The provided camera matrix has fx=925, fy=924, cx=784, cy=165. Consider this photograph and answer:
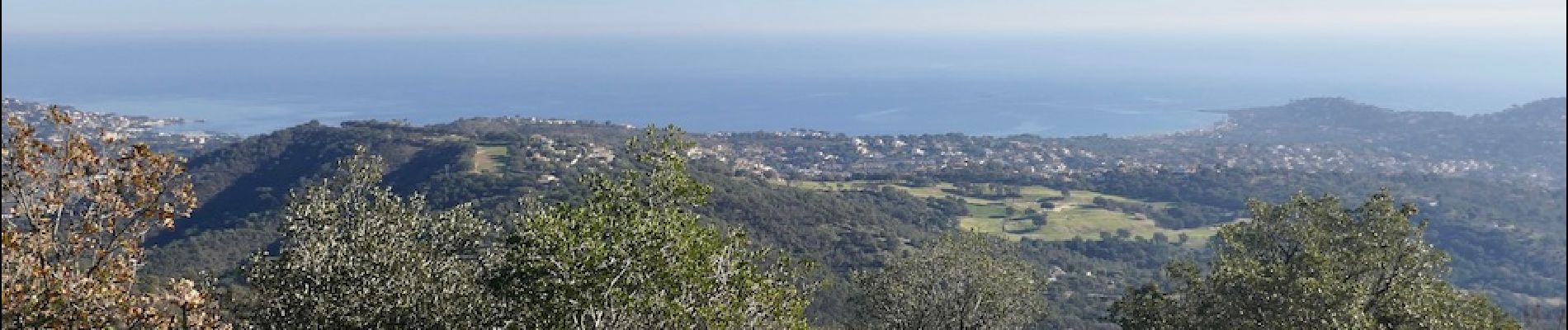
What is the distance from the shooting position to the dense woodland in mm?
14266

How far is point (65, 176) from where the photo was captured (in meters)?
10.3

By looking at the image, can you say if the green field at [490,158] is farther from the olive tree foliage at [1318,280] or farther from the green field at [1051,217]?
Answer: the olive tree foliage at [1318,280]

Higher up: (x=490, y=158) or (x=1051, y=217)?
(x=490, y=158)

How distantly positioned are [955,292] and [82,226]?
23746 millimetres

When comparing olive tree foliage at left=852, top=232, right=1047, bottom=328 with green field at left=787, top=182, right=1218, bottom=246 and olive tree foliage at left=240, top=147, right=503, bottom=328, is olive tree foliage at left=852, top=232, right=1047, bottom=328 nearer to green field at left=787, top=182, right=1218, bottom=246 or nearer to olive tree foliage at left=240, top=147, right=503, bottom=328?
olive tree foliage at left=240, top=147, right=503, bottom=328

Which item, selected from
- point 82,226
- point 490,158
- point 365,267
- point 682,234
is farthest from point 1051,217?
point 82,226

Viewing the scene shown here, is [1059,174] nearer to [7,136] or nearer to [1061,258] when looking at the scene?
[1061,258]

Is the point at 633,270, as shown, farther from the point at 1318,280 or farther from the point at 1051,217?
the point at 1051,217

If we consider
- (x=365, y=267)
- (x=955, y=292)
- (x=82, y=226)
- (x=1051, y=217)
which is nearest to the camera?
(x=82, y=226)

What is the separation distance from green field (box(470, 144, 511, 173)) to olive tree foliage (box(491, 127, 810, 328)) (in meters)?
118

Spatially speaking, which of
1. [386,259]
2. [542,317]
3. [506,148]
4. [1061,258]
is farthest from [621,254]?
[506,148]

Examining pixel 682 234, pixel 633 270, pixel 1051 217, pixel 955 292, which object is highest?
pixel 682 234

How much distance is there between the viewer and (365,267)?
14703 millimetres

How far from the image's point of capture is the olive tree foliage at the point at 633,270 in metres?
13.3
